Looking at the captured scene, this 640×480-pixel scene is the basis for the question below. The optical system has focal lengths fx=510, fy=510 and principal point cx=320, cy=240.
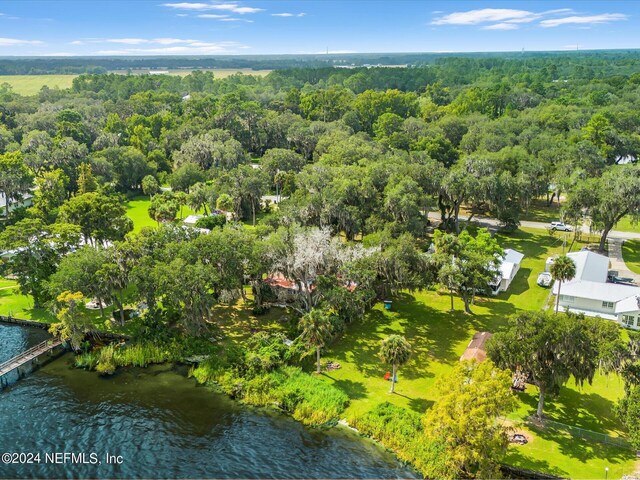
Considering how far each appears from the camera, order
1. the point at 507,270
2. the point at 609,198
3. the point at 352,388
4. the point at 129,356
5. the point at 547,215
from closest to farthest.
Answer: the point at 352,388, the point at 129,356, the point at 507,270, the point at 609,198, the point at 547,215

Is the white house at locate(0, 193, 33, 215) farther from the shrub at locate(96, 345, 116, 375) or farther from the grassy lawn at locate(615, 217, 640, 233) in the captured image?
the grassy lawn at locate(615, 217, 640, 233)

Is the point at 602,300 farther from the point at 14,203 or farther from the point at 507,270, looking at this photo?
the point at 14,203

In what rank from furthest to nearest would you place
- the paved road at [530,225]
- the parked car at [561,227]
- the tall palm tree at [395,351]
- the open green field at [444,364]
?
1. the parked car at [561,227]
2. the paved road at [530,225]
3. the tall palm tree at [395,351]
4. the open green field at [444,364]

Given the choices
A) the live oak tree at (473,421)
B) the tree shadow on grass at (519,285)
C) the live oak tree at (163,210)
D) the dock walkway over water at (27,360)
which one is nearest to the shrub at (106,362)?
the dock walkway over water at (27,360)

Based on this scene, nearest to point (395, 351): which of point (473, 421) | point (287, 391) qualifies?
point (287, 391)

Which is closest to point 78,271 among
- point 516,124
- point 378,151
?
point 378,151

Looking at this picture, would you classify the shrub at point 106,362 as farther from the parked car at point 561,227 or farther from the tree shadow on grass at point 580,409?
the parked car at point 561,227

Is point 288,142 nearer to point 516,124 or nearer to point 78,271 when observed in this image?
point 516,124
